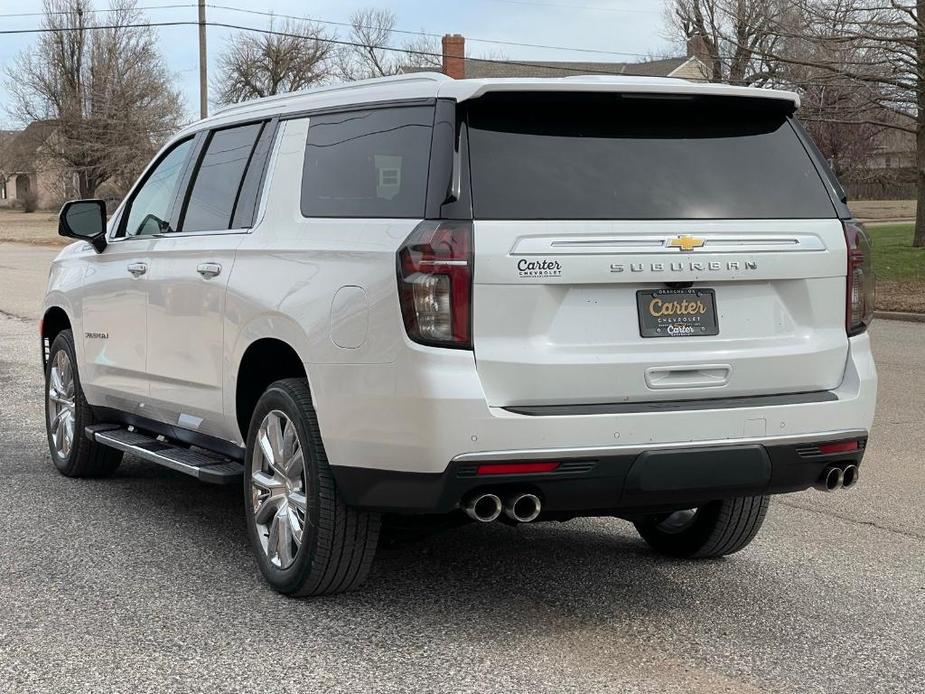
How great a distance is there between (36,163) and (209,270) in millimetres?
66298

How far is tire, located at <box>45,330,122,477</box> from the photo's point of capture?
22.9ft

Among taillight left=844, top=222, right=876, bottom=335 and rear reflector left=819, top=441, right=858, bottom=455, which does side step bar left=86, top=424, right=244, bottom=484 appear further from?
taillight left=844, top=222, right=876, bottom=335

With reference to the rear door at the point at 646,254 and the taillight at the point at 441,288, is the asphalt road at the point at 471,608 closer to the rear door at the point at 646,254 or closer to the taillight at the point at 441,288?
the rear door at the point at 646,254

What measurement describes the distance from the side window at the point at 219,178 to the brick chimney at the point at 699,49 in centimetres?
2242

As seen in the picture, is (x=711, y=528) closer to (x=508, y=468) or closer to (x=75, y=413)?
(x=508, y=468)

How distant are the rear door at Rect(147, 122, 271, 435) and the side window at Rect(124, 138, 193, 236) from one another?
0.18 m

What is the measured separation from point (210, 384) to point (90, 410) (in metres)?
1.72

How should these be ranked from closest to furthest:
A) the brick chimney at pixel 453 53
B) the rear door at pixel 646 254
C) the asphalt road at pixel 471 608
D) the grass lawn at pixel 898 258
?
the asphalt road at pixel 471 608 → the rear door at pixel 646 254 → the grass lawn at pixel 898 258 → the brick chimney at pixel 453 53

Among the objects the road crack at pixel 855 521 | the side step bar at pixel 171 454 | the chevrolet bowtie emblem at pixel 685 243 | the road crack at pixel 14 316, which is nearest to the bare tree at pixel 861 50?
the road crack at pixel 14 316

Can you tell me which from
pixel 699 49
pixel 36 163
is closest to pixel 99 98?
pixel 36 163

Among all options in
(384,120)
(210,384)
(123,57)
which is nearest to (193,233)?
(210,384)

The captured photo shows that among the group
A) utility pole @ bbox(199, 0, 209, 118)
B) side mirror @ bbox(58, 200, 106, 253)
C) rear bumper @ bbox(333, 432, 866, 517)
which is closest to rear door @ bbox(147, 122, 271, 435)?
side mirror @ bbox(58, 200, 106, 253)

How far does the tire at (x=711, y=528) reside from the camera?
17.5ft

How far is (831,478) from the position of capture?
4.62 meters
